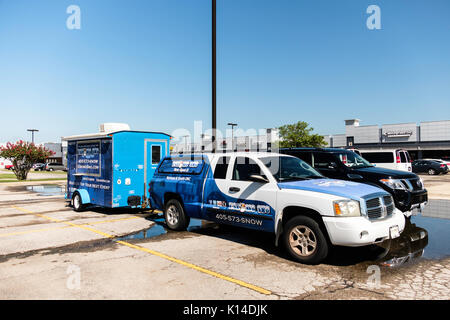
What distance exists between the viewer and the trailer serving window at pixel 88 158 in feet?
34.4

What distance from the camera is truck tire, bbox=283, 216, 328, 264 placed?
5.25 metres

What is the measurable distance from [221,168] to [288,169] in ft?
4.77

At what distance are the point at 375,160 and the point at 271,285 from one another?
1656cm

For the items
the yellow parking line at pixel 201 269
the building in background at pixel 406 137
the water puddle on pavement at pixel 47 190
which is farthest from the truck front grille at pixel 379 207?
the building in background at pixel 406 137

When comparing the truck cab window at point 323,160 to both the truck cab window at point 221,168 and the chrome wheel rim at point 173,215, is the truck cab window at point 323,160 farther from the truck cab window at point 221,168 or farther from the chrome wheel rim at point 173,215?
Answer: the chrome wheel rim at point 173,215

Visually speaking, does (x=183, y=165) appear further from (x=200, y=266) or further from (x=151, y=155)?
(x=200, y=266)

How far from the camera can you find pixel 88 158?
10.9 metres

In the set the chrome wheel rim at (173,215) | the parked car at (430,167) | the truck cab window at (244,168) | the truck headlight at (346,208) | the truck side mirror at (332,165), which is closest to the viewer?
the truck headlight at (346,208)

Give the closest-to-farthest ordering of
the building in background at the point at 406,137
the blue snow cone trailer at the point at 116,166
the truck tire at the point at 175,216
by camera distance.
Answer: the truck tire at the point at 175,216 < the blue snow cone trailer at the point at 116,166 < the building in background at the point at 406,137

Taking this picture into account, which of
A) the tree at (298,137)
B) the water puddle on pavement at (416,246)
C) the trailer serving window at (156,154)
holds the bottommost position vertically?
the water puddle on pavement at (416,246)

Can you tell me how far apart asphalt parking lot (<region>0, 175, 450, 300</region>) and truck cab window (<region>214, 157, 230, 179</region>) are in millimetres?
1415

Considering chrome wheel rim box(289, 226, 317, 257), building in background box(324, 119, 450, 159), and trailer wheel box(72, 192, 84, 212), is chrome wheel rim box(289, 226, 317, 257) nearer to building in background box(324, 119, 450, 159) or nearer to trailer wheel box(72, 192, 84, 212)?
trailer wheel box(72, 192, 84, 212)
